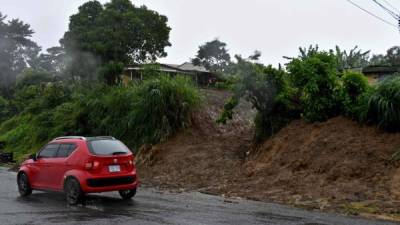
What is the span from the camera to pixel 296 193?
1447 cm

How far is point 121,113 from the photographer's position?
2686 cm

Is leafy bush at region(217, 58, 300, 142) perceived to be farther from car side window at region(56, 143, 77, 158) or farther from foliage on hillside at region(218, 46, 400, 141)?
car side window at region(56, 143, 77, 158)

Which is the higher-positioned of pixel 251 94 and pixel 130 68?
pixel 130 68

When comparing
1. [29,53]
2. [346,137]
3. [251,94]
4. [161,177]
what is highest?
[29,53]

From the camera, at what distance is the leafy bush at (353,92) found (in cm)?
1756

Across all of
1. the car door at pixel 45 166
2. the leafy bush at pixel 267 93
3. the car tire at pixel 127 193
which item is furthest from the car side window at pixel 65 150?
the leafy bush at pixel 267 93

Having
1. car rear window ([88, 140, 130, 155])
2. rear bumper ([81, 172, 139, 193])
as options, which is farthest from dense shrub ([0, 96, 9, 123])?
rear bumper ([81, 172, 139, 193])

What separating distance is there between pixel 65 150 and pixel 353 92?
10323 millimetres

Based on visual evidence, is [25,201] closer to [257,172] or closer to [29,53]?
[257,172]

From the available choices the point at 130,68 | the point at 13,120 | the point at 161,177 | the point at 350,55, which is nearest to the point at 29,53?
the point at 13,120

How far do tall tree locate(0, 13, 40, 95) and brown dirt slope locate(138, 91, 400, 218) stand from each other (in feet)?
184

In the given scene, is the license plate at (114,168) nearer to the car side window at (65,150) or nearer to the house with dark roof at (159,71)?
the car side window at (65,150)

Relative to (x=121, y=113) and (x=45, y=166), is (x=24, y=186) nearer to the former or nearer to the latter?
(x=45, y=166)

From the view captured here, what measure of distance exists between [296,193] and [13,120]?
36171 millimetres
